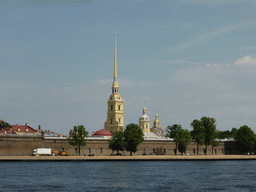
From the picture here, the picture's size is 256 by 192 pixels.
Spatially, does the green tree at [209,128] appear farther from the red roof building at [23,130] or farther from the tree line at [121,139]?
the red roof building at [23,130]

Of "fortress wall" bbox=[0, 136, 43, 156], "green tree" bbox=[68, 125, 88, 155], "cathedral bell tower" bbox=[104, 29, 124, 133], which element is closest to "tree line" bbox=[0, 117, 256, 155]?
"green tree" bbox=[68, 125, 88, 155]

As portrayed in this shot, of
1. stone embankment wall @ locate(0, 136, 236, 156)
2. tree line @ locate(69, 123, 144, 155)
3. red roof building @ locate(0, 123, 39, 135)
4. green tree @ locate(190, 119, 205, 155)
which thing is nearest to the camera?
stone embankment wall @ locate(0, 136, 236, 156)

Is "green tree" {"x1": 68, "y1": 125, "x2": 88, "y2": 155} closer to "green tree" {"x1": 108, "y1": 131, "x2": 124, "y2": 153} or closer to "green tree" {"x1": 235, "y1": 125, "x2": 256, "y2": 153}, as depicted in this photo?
"green tree" {"x1": 108, "y1": 131, "x2": 124, "y2": 153}

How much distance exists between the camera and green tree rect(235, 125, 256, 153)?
5039 inches

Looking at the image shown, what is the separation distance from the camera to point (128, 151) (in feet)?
385

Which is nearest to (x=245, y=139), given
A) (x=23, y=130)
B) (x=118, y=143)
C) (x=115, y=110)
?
(x=118, y=143)

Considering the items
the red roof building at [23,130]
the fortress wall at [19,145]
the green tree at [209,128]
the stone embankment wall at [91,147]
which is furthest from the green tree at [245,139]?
the red roof building at [23,130]

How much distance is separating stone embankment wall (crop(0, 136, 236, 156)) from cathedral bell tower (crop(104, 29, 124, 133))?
39615 mm

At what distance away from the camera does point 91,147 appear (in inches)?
4498

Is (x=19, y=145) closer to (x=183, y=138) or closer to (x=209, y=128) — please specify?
(x=183, y=138)

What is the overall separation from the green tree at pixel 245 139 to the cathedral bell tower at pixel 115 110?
152ft

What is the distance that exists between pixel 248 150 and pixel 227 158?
30380mm

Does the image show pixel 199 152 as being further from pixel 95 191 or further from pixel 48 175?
pixel 95 191

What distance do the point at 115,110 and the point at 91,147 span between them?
50128mm
